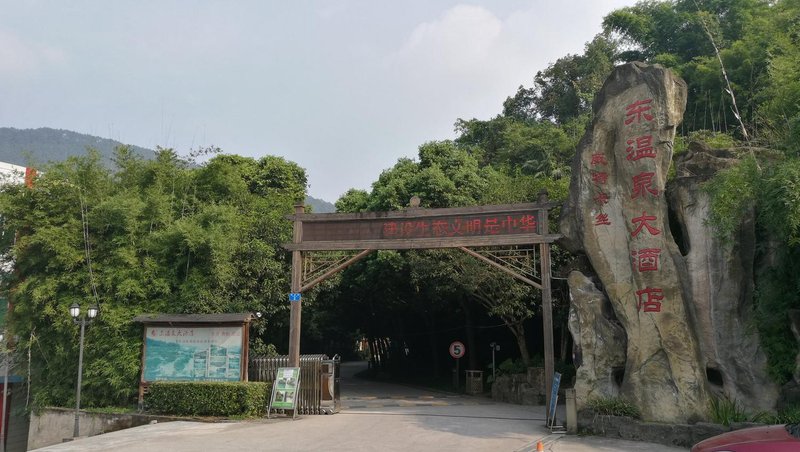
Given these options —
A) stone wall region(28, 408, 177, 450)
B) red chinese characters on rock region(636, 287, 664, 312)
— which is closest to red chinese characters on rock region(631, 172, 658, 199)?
red chinese characters on rock region(636, 287, 664, 312)

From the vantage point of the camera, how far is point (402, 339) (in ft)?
104

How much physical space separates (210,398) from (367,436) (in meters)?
4.45

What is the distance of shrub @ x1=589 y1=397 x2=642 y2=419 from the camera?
33.7ft

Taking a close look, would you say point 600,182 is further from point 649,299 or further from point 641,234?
point 649,299

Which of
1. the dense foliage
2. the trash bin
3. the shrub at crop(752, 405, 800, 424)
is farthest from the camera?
the trash bin

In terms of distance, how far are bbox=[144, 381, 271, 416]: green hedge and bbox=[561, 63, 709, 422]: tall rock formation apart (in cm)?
813

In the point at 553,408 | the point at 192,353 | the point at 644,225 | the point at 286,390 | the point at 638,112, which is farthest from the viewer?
the point at 192,353

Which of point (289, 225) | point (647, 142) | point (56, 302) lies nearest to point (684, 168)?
point (647, 142)

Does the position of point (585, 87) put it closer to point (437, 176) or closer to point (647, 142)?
point (437, 176)

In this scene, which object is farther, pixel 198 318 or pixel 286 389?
pixel 198 318

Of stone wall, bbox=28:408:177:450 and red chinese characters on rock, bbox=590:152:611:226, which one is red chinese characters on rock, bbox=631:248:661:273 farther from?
stone wall, bbox=28:408:177:450

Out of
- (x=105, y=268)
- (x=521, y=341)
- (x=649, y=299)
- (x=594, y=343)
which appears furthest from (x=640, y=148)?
(x=105, y=268)

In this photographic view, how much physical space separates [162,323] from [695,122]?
24.5 meters

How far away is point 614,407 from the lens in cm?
1042
